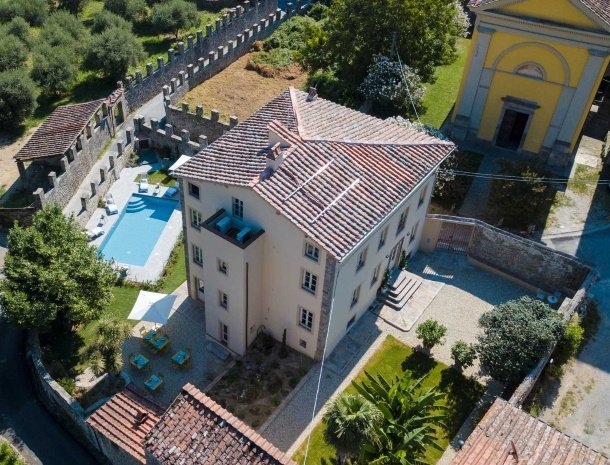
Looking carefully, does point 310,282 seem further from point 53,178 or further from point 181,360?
point 53,178

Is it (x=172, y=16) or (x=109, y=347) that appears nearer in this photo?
(x=109, y=347)

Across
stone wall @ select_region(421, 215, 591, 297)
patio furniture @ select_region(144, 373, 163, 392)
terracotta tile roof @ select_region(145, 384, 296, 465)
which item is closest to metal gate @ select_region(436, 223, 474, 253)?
stone wall @ select_region(421, 215, 591, 297)

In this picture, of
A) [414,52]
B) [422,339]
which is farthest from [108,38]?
[422,339]

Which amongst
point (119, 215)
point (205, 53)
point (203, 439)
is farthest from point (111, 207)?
point (205, 53)

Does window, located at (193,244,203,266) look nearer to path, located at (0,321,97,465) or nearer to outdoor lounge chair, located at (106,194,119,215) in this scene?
path, located at (0,321,97,465)

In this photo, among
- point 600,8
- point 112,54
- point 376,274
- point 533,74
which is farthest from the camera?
point 112,54
